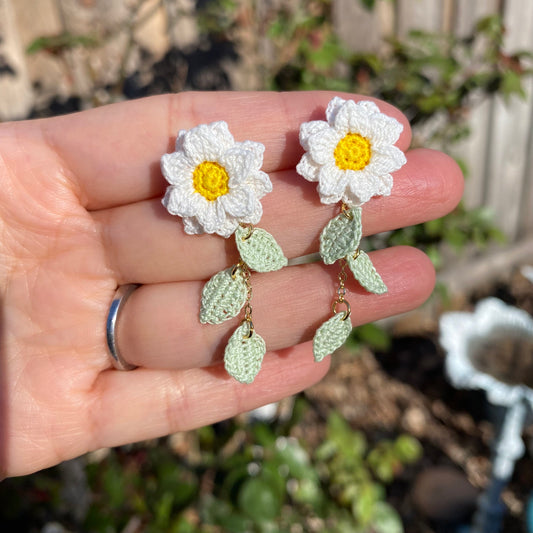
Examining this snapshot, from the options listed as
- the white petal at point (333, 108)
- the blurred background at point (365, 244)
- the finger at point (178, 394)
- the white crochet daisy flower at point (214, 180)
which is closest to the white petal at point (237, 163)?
the white crochet daisy flower at point (214, 180)

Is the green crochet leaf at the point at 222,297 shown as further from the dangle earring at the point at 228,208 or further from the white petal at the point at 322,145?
the white petal at the point at 322,145

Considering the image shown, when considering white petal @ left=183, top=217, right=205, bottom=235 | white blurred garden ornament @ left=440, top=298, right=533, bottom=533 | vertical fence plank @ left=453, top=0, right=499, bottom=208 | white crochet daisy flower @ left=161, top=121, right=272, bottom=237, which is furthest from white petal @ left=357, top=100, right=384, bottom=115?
vertical fence plank @ left=453, top=0, right=499, bottom=208

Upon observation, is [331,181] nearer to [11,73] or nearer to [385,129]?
[385,129]

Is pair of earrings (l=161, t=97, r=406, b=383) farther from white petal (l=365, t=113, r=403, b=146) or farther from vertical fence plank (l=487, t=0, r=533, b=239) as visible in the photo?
vertical fence plank (l=487, t=0, r=533, b=239)

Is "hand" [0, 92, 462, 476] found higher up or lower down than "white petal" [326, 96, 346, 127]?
lower down

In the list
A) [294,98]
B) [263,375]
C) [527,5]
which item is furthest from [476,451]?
[527,5]

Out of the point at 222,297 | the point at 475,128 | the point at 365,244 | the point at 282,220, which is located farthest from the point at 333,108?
the point at 475,128
